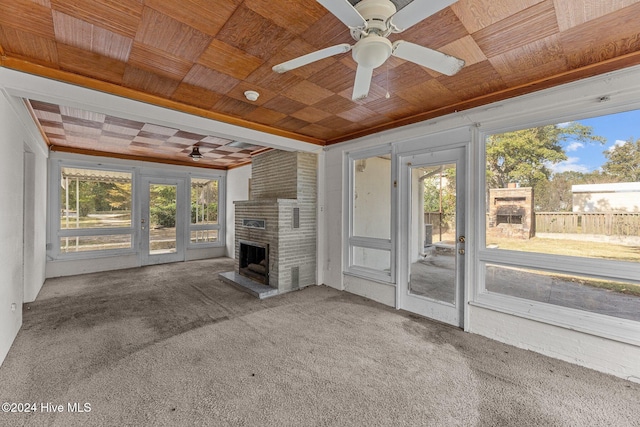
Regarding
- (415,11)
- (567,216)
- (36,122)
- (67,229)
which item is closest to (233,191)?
(67,229)

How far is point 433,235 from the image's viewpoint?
11.4ft

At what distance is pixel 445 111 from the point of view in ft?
10.3

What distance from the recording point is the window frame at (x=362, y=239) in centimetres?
378

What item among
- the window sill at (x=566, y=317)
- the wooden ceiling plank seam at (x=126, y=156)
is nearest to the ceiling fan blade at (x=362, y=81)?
the window sill at (x=566, y=317)

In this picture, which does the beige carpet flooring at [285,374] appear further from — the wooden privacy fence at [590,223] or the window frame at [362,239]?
the wooden privacy fence at [590,223]

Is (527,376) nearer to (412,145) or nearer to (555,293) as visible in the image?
(555,293)

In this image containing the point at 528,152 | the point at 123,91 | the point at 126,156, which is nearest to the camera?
the point at 123,91

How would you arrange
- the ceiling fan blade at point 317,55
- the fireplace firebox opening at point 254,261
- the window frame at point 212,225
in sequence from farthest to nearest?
the window frame at point 212,225 → the fireplace firebox opening at point 254,261 → the ceiling fan blade at point 317,55

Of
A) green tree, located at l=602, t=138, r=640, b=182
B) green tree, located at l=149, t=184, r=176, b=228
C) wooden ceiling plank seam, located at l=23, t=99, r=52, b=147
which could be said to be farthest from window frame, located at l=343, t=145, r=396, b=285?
green tree, located at l=149, t=184, r=176, b=228

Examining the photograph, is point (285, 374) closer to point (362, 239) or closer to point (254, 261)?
point (362, 239)

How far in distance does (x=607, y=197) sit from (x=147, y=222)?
771 cm

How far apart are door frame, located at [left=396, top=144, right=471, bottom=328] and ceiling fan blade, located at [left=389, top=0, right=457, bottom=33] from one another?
2.02 metres

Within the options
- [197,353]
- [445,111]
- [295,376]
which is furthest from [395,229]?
[197,353]

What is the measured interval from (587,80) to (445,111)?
1.18 meters
